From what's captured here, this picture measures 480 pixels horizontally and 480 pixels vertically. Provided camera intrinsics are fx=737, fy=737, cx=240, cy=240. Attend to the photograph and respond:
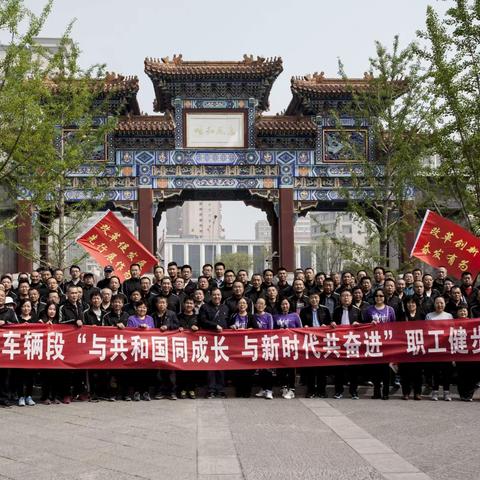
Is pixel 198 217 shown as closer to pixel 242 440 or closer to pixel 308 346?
pixel 308 346

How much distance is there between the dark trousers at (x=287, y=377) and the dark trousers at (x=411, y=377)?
1.60 m

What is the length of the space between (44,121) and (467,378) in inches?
376

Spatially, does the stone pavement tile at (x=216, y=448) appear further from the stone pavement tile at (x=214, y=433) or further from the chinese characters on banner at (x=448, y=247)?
the chinese characters on banner at (x=448, y=247)

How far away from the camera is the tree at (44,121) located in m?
13.9

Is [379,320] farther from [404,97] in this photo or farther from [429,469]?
[404,97]

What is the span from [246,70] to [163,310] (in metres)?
14.8

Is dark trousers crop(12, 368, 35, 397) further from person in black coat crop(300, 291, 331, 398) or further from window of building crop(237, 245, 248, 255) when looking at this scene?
window of building crop(237, 245, 248, 255)

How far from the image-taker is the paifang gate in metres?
24.1

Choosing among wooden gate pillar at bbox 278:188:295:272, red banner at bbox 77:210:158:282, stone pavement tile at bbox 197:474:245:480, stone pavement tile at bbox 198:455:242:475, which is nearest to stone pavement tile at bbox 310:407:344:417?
stone pavement tile at bbox 198:455:242:475

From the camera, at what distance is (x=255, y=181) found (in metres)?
24.4

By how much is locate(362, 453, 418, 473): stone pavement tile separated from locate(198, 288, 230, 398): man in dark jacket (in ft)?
13.9

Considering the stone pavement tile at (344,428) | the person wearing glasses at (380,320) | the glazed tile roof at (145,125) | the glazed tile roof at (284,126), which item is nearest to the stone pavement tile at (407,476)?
the stone pavement tile at (344,428)

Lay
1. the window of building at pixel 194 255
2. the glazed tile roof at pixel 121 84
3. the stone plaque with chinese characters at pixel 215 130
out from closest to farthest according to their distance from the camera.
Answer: the glazed tile roof at pixel 121 84 → the stone plaque with chinese characters at pixel 215 130 → the window of building at pixel 194 255

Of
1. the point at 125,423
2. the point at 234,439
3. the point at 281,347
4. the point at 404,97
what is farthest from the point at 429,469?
the point at 404,97
